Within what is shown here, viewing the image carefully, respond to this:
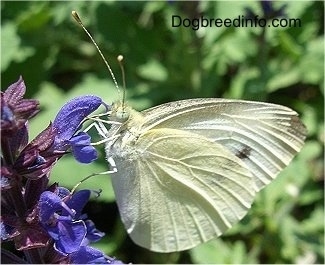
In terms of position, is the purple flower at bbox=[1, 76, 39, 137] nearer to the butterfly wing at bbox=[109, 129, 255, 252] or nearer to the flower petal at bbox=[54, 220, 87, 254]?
the flower petal at bbox=[54, 220, 87, 254]

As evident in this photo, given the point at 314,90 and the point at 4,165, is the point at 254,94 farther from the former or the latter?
the point at 4,165

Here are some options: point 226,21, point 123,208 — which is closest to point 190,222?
point 123,208

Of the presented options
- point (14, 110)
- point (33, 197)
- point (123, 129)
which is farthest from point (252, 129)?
point (14, 110)

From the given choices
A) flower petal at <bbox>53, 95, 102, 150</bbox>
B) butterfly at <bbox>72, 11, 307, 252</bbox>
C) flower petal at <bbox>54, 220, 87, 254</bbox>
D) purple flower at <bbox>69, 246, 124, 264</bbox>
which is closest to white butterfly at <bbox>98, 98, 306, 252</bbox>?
butterfly at <bbox>72, 11, 307, 252</bbox>

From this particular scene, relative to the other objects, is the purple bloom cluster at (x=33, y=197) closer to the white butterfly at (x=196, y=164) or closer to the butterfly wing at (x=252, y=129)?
the white butterfly at (x=196, y=164)

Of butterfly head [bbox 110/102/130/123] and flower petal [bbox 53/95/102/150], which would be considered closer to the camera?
flower petal [bbox 53/95/102/150]

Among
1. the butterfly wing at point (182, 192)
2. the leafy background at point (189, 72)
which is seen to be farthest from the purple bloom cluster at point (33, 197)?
the leafy background at point (189, 72)
